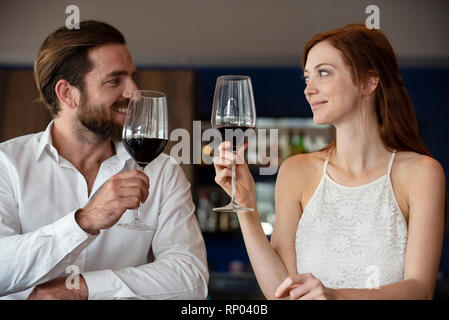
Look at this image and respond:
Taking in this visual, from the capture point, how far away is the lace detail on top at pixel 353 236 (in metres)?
1.59

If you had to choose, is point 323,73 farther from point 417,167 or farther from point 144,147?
point 144,147

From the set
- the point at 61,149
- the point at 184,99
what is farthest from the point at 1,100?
the point at 61,149

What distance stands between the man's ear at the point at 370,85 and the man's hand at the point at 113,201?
81 cm

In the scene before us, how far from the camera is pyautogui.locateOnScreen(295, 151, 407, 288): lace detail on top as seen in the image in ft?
5.22

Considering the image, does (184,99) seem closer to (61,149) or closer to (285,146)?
(285,146)

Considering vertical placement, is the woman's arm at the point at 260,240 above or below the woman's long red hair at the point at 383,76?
below

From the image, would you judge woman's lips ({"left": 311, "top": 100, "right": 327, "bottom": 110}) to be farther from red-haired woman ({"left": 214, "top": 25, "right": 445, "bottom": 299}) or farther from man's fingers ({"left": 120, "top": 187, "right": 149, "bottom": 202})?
man's fingers ({"left": 120, "top": 187, "right": 149, "bottom": 202})

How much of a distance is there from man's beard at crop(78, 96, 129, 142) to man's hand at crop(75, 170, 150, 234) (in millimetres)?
472

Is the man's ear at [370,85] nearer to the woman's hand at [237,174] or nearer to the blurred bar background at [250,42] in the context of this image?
the woman's hand at [237,174]

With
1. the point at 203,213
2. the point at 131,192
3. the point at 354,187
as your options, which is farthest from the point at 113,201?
the point at 203,213

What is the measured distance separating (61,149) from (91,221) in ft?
1.99

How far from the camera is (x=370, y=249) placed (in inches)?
63.6

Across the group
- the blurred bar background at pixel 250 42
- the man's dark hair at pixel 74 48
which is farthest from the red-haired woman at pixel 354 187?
the blurred bar background at pixel 250 42
